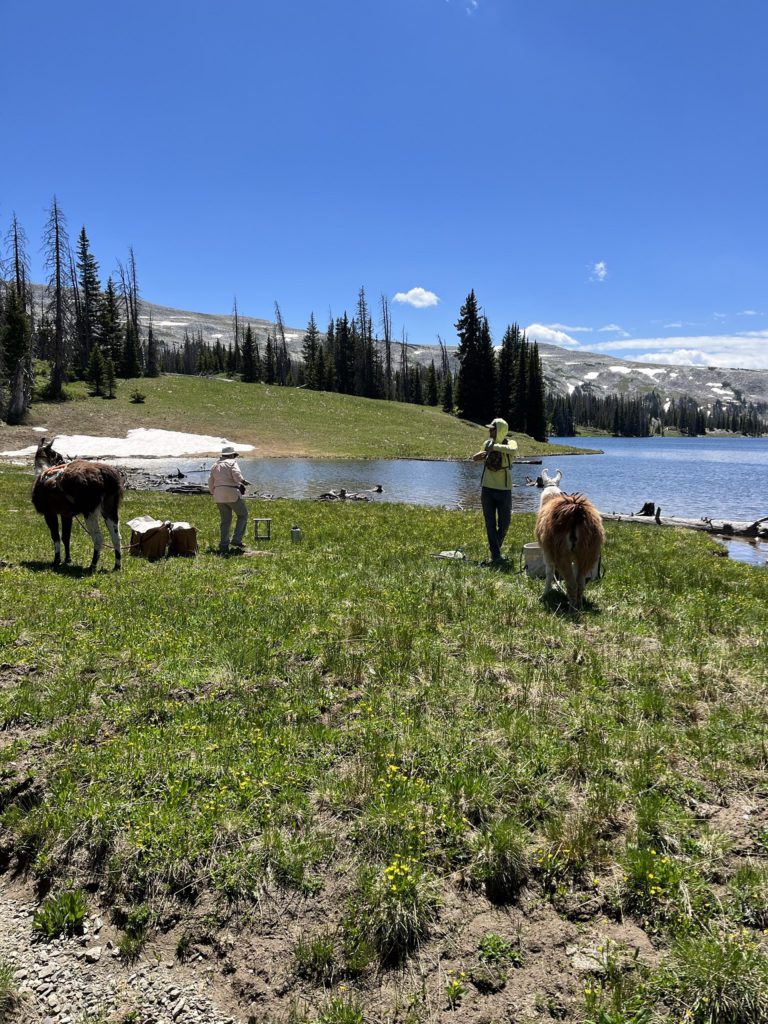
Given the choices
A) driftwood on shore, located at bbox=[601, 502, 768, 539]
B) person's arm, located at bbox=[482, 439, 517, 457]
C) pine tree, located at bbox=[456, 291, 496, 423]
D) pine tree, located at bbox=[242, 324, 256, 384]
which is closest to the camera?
person's arm, located at bbox=[482, 439, 517, 457]

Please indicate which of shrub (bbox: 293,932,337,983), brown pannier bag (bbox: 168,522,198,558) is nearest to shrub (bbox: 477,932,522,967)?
shrub (bbox: 293,932,337,983)

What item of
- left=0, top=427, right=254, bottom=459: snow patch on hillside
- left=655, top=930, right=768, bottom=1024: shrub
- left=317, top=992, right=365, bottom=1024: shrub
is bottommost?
left=317, top=992, right=365, bottom=1024: shrub

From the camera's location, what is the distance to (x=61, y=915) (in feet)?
13.1

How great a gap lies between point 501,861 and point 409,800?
2.89ft

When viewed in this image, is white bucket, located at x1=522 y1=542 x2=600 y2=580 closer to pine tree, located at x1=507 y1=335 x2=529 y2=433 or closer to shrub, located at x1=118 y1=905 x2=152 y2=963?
shrub, located at x1=118 y1=905 x2=152 y2=963

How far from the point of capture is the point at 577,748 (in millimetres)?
5438

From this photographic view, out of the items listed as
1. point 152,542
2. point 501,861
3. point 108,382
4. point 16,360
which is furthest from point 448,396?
point 501,861

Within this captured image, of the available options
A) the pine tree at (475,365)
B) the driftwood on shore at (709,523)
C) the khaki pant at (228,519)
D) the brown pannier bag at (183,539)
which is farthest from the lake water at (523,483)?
the pine tree at (475,365)

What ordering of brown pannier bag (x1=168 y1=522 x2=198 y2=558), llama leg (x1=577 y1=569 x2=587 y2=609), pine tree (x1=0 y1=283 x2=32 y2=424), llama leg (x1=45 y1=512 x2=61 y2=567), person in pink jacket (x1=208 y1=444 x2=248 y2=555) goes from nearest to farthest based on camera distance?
1. llama leg (x1=577 y1=569 x2=587 y2=609)
2. llama leg (x1=45 y1=512 x2=61 y2=567)
3. brown pannier bag (x1=168 y1=522 x2=198 y2=558)
4. person in pink jacket (x1=208 y1=444 x2=248 y2=555)
5. pine tree (x1=0 y1=283 x2=32 y2=424)

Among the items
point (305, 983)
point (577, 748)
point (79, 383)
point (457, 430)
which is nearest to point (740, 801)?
point (577, 748)

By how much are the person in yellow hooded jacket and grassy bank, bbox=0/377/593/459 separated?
1699 inches

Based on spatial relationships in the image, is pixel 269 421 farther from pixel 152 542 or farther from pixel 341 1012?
pixel 341 1012

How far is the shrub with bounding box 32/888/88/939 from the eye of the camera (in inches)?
155

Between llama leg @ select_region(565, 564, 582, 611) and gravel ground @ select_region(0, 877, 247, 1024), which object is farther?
llama leg @ select_region(565, 564, 582, 611)
